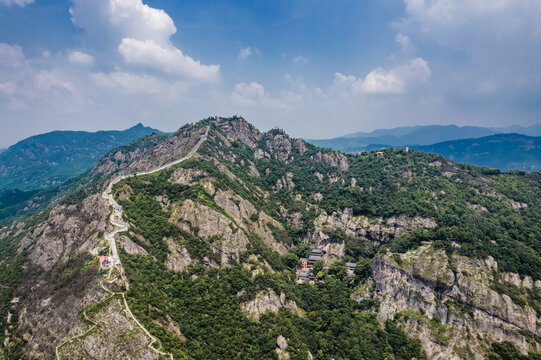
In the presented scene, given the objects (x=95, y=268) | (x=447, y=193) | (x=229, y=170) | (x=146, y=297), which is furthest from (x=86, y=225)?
(x=447, y=193)

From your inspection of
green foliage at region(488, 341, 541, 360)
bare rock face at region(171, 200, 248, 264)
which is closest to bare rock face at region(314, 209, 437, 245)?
bare rock face at region(171, 200, 248, 264)

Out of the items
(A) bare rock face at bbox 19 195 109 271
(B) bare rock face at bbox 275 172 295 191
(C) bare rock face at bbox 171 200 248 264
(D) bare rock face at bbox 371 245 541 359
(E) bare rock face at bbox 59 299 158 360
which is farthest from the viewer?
(B) bare rock face at bbox 275 172 295 191

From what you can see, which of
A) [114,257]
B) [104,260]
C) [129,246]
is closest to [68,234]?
[129,246]

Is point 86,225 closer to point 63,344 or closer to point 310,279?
point 63,344

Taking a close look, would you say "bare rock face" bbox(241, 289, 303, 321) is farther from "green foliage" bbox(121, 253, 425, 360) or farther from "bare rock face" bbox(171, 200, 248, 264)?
"bare rock face" bbox(171, 200, 248, 264)

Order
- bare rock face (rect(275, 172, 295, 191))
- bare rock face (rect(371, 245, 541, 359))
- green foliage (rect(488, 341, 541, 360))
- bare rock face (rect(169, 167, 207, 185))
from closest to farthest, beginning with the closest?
green foliage (rect(488, 341, 541, 360)) → bare rock face (rect(371, 245, 541, 359)) → bare rock face (rect(169, 167, 207, 185)) → bare rock face (rect(275, 172, 295, 191))

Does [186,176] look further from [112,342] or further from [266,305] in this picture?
[112,342]
